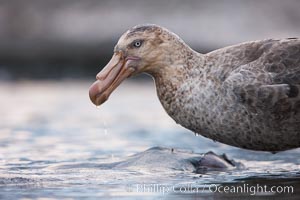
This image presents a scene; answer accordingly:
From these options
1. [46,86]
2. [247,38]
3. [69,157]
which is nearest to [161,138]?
[69,157]

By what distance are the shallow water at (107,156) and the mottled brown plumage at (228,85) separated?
0.38 metres

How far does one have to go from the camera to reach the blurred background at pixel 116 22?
62.0 ft

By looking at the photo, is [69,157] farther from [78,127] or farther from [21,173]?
[78,127]

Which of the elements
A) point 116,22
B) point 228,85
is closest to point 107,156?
point 228,85

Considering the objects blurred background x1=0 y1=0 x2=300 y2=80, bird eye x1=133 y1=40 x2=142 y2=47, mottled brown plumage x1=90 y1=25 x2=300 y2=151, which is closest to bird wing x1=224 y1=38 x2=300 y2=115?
mottled brown plumage x1=90 y1=25 x2=300 y2=151

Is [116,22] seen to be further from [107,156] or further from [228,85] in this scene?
[228,85]

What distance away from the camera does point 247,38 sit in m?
18.9

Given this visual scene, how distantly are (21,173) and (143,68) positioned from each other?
47.6 inches

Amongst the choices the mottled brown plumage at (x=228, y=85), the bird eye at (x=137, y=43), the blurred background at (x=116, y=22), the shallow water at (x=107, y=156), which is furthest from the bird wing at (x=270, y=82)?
the blurred background at (x=116, y=22)

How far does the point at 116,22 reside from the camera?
20000mm

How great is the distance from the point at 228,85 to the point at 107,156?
5.78ft

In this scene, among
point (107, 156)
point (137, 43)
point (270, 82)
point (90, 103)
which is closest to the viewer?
point (270, 82)

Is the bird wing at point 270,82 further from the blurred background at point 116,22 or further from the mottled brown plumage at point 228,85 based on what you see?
the blurred background at point 116,22

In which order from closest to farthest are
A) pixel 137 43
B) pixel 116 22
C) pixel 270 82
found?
pixel 270 82 → pixel 137 43 → pixel 116 22
